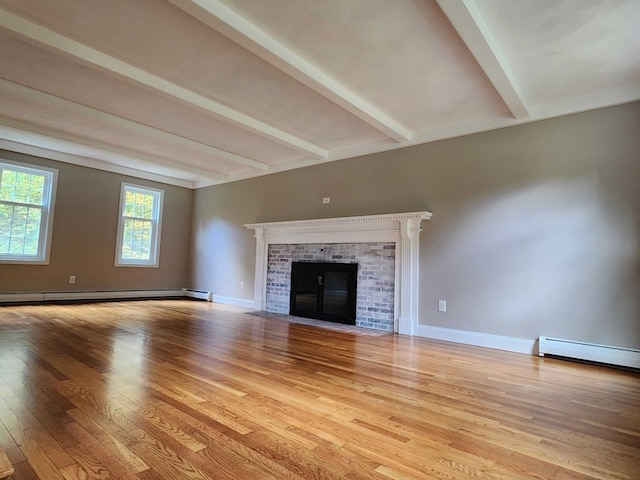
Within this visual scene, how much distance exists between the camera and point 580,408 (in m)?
2.13

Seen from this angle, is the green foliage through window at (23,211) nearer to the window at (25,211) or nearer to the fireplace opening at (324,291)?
the window at (25,211)

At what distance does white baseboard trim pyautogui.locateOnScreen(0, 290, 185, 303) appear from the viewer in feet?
18.8

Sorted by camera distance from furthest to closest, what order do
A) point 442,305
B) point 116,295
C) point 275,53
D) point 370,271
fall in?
point 116,295 → point 370,271 → point 442,305 → point 275,53

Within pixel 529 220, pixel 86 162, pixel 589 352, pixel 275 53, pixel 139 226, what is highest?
pixel 86 162

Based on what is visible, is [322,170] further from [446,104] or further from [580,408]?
[580,408]

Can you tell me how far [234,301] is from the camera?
6.66 m

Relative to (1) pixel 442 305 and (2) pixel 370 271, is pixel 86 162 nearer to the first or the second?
(2) pixel 370 271

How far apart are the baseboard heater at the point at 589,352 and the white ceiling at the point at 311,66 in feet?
7.35

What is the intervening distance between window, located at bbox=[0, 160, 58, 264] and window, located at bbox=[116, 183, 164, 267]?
3.80 ft

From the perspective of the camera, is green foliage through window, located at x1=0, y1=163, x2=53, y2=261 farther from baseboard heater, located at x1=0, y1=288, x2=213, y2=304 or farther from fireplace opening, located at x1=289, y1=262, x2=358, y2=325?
fireplace opening, located at x1=289, y1=262, x2=358, y2=325

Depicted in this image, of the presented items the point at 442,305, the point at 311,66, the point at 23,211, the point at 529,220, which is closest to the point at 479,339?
the point at 442,305

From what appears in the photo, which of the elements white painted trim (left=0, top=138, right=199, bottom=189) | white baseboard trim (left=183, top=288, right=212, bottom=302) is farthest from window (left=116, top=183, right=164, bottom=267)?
white baseboard trim (left=183, top=288, right=212, bottom=302)

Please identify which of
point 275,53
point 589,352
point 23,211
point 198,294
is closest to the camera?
point 275,53

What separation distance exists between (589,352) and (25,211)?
7901mm
